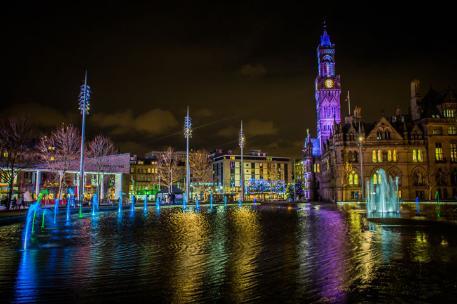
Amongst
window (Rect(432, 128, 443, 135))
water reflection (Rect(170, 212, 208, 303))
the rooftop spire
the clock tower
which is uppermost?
the rooftop spire

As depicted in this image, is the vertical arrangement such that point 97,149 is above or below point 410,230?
above

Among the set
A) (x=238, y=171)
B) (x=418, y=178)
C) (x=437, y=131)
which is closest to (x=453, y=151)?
(x=437, y=131)

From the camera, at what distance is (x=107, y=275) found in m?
10.7

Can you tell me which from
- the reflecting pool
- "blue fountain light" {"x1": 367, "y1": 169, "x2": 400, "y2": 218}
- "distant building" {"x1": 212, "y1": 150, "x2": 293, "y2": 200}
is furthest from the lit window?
"distant building" {"x1": 212, "y1": 150, "x2": 293, "y2": 200}

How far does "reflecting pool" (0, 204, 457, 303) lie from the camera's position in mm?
8805

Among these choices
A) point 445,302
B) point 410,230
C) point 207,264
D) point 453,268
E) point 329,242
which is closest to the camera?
point 445,302

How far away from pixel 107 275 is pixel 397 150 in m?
83.6

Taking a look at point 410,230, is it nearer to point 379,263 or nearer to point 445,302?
point 379,263

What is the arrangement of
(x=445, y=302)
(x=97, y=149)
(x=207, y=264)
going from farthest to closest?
(x=97, y=149) → (x=207, y=264) → (x=445, y=302)

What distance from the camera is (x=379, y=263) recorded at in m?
12.3

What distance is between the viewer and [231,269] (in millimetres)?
11508

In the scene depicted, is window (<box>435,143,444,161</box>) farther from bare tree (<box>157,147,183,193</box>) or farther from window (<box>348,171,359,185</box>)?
bare tree (<box>157,147,183,193</box>)

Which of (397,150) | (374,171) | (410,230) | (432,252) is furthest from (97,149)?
(432,252)

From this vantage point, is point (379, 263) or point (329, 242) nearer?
point (379, 263)
